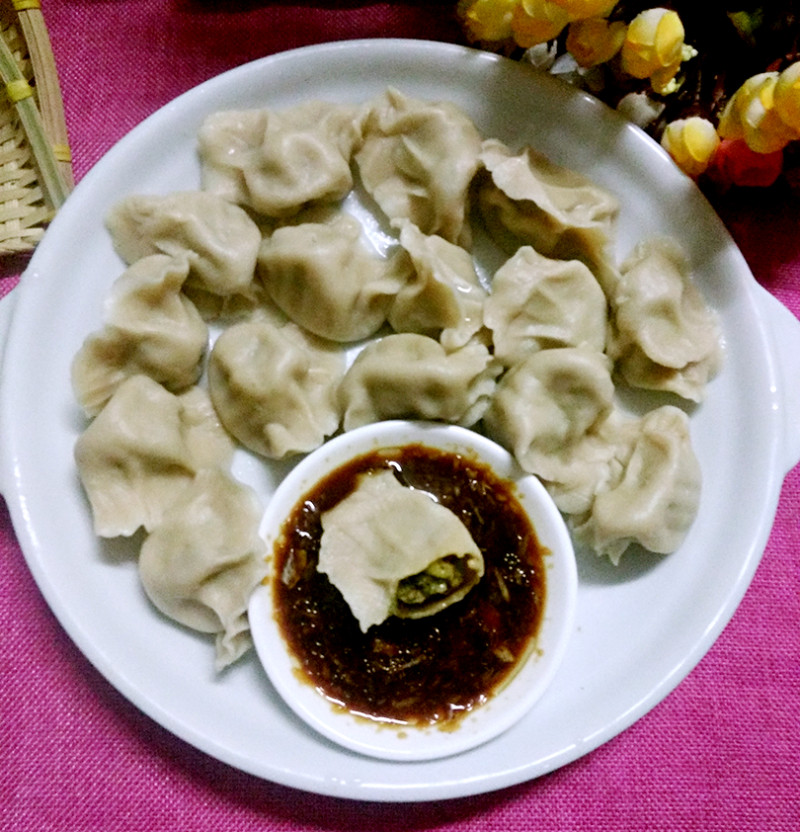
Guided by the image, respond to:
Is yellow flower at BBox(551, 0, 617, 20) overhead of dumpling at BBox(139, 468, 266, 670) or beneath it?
overhead

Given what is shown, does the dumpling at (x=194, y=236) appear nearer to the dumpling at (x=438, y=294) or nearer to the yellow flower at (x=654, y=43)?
the dumpling at (x=438, y=294)

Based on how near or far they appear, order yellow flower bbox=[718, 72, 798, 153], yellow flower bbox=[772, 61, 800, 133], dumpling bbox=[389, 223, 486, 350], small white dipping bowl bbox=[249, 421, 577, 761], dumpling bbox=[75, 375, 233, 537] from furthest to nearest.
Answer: dumpling bbox=[389, 223, 486, 350] < dumpling bbox=[75, 375, 233, 537] < small white dipping bowl bbox=[249, 421, 577, 761] < yellow flower bbox=[718, 72, 798, 153] < yellow flower bbox=[772, 61, 800, 133]

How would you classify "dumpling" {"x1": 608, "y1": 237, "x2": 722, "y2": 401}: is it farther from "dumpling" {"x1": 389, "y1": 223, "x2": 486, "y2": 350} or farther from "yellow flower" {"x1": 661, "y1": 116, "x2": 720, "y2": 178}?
"dumpling" {"x1": 389, "y1": 223, "x2": 486, "y2": 350}

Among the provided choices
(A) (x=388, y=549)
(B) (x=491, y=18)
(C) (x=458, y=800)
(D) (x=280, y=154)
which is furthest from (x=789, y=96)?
(C) (x=458, y=800)

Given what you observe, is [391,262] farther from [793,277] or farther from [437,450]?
[793,277]

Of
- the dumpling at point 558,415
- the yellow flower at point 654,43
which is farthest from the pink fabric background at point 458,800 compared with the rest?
the yellow flower at point 654,43

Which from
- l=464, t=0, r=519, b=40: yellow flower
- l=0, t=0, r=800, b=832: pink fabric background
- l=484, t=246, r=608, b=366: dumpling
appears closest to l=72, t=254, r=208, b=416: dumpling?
l=0, t=0, r=800, b=832: pink fabric background
